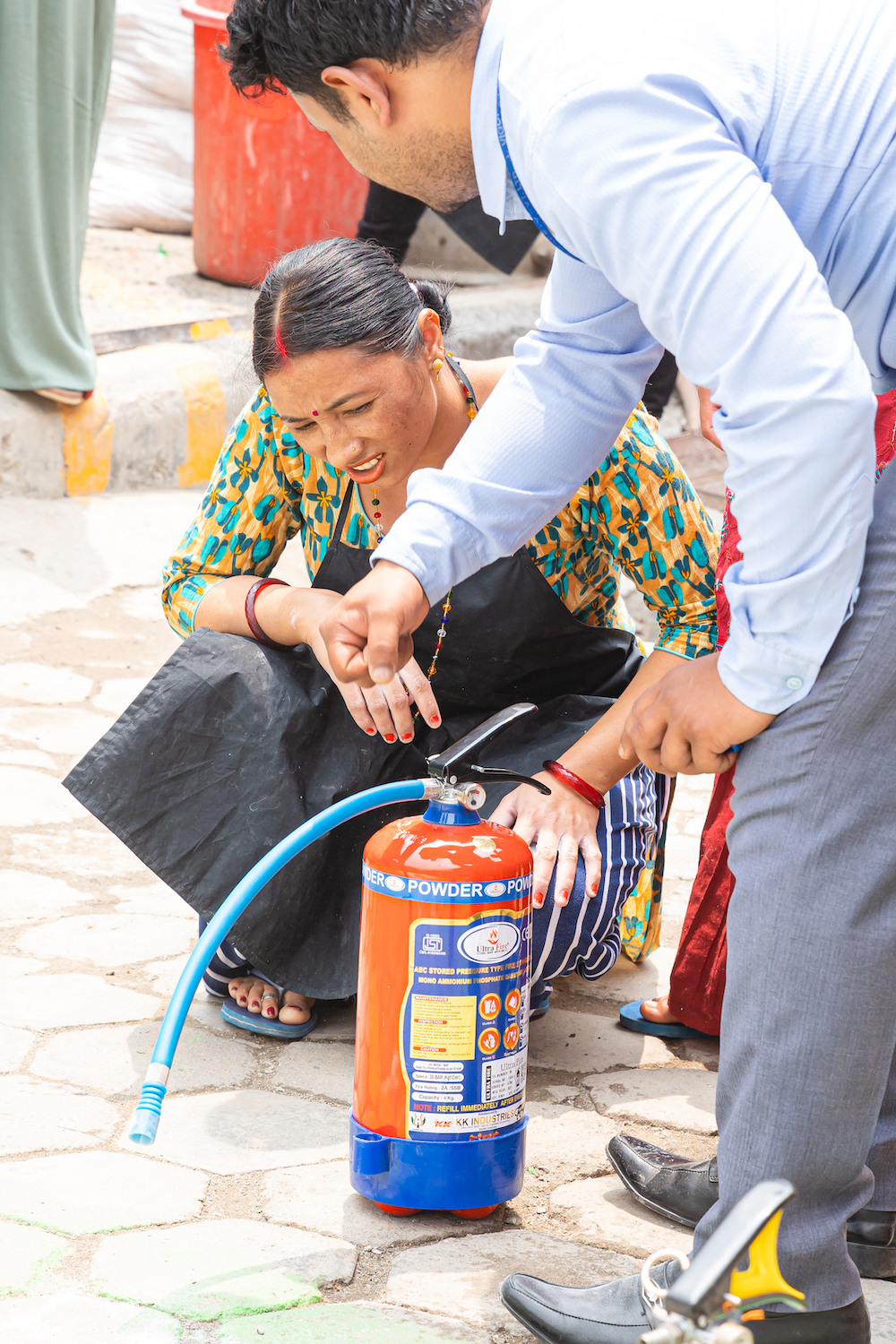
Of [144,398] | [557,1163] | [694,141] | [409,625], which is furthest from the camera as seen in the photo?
[144,398]

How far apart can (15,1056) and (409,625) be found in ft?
3.20

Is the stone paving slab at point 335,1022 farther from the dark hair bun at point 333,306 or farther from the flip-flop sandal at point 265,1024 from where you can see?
the dark hair bun at point 333,306

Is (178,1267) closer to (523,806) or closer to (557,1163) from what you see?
(557,1163)

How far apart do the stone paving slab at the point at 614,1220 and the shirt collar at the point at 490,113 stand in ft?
3.82

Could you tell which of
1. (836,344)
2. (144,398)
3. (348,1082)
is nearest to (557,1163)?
(348,1082)

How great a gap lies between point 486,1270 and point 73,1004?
2.96 ft

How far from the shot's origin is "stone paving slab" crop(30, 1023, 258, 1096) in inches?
79.4

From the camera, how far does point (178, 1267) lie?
1575mm

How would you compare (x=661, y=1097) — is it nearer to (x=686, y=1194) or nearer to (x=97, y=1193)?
(x=686, y=1194)

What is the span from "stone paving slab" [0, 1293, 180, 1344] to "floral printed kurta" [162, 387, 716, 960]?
1.09 metres

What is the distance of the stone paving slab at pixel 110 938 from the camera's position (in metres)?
2.42

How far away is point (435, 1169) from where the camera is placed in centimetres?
165

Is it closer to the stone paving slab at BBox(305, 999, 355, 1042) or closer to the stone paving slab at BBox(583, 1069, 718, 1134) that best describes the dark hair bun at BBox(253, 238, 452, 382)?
the stone paving slab at BBox(305, 999, 355, 1042)

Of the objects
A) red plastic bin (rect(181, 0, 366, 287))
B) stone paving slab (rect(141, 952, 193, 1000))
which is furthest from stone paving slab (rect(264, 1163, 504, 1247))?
red plastic bin (rect(181, 0, 366, 287))
